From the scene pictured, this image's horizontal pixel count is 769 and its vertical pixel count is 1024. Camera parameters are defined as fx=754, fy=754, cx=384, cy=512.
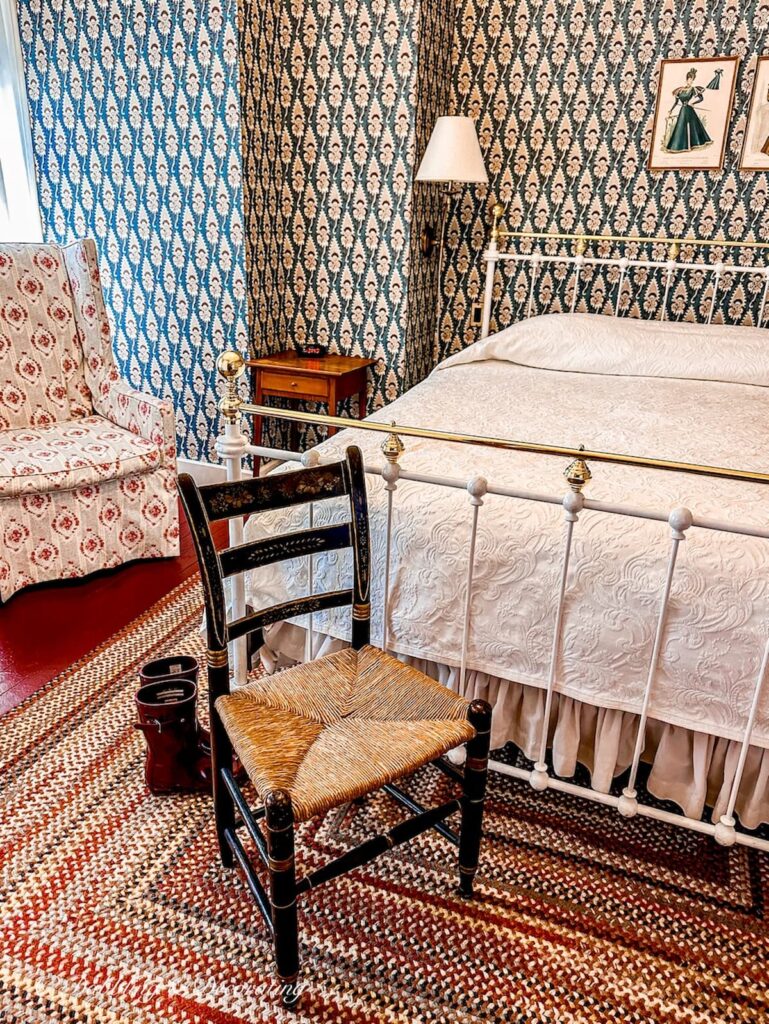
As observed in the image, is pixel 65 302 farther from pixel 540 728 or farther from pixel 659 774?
pixel 659 774

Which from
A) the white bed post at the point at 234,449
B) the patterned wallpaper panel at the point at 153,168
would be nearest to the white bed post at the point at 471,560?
the white bed post at the point at 234,449

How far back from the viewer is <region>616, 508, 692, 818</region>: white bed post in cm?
139

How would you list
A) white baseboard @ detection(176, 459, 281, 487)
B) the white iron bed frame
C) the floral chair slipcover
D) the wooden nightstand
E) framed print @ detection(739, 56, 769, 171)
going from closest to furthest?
the white iron bed frame → the floral chair slipcover → framed print @ detection(739, 56, 769, 171) → the wooden nightstand → white baseboard @ detection(176, 459, 281, 487)

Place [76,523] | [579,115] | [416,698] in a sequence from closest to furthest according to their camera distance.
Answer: [416,698], [76,523], [579,115]

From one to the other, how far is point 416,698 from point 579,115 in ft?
10.2

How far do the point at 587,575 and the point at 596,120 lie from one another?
2.76 meters

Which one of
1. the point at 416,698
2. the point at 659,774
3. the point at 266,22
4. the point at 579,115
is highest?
the point at 266,22

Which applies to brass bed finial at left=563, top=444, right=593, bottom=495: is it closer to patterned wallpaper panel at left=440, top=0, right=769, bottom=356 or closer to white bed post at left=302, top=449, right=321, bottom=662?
white bed post at left=302, top=449, right=321, bottom=662

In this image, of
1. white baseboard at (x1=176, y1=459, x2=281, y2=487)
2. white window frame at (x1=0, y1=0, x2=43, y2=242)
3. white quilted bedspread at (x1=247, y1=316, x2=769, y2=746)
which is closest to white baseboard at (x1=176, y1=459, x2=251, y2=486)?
white baseboard at (x1=176, y1=459, x2=281, y2=487)

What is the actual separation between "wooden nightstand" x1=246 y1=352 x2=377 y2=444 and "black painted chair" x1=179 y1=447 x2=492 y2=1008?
1935 millimetres

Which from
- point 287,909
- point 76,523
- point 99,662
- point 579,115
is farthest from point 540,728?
point 579,115

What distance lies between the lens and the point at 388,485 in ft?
5.56

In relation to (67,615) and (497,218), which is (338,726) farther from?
(497,218)

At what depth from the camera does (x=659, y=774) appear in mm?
1702
